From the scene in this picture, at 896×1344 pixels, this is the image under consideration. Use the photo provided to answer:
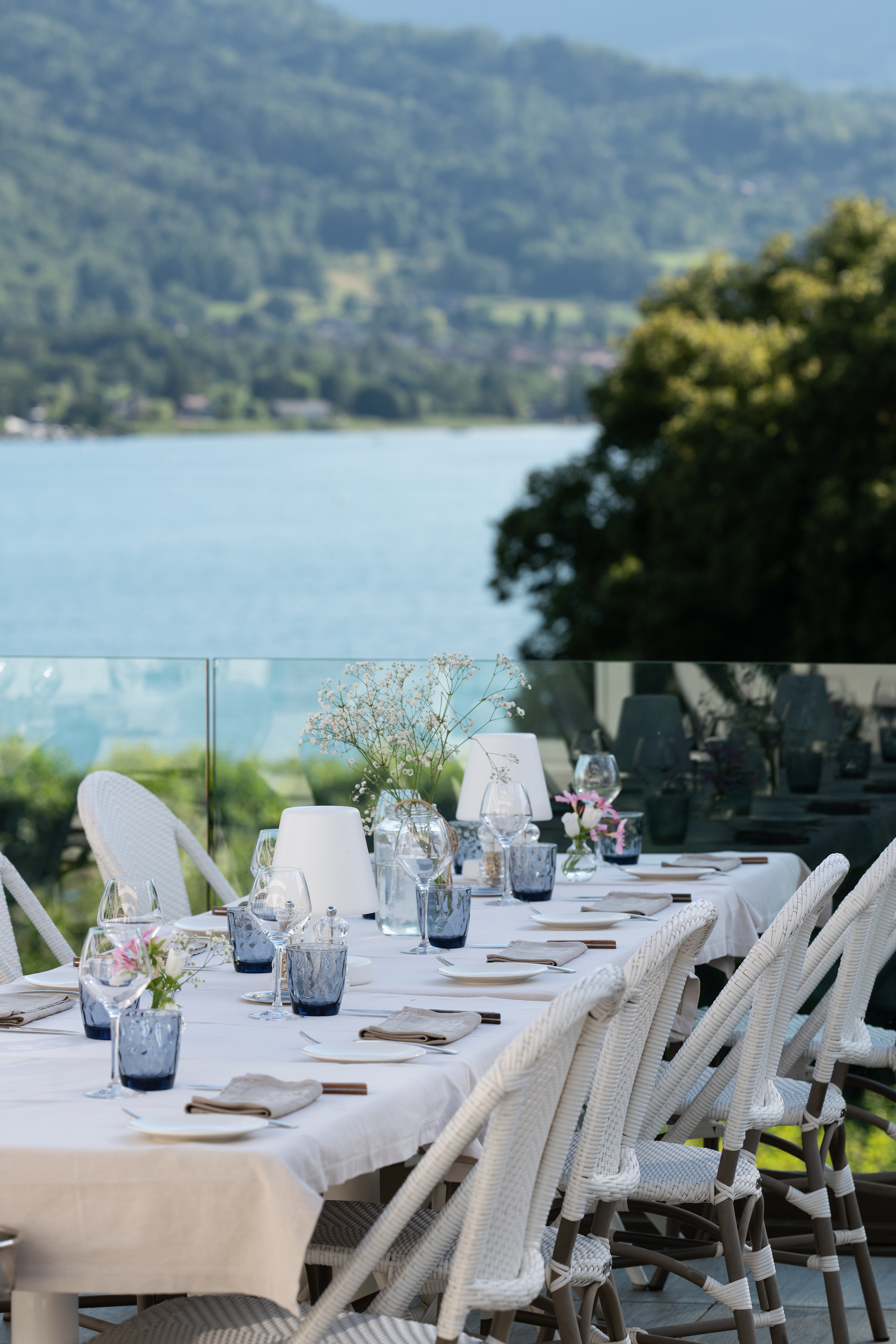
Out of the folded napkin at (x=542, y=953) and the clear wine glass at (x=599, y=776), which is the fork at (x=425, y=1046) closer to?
the folded napkin at (x=542, y=953)

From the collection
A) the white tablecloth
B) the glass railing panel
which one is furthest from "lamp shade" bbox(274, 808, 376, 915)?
the glass railing panel

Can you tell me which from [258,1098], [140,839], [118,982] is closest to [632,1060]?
[258,1098]

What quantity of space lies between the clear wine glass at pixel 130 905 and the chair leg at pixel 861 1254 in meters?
1.77

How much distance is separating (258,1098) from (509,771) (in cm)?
227

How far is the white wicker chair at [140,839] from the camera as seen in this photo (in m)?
4.06

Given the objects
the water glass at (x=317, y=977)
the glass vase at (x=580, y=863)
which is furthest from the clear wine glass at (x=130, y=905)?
the glass vase at (x=580, y=863)

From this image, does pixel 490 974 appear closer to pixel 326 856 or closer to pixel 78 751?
pixel 326 856

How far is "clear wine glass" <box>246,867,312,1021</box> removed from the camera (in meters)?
2.77

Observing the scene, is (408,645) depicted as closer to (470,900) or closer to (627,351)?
(627,351)

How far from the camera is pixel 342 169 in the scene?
4784cm

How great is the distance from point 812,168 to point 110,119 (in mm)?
20220

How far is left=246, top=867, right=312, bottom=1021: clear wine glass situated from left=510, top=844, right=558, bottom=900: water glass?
49.0 inches

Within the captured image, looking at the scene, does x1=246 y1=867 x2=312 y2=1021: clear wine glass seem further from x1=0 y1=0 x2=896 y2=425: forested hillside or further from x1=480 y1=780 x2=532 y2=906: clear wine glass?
x1=0 y1=0 x2=896 y2=425: forested hillside

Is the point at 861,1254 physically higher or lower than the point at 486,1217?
lower
